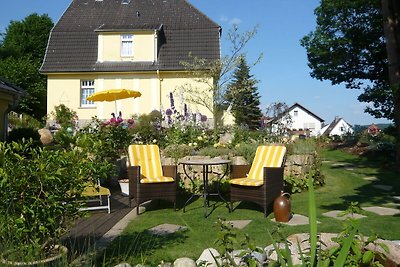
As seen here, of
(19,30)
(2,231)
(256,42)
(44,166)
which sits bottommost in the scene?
(2,231)

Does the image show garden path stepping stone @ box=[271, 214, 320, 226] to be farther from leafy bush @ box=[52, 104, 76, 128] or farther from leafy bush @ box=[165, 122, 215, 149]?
leafy bush @ box=[52, 104, 76, 128]

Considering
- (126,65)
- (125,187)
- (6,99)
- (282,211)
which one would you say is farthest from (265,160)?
(126,65)

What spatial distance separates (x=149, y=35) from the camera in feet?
75.9

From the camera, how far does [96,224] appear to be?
217 inches

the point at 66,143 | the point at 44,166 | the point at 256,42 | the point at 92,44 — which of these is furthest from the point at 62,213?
the point at 92,44

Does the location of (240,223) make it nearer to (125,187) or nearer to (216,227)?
(216,227)

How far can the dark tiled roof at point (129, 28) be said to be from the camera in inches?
904

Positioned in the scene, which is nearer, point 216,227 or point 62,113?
point 216,227

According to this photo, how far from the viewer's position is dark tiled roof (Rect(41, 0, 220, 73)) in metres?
23.0

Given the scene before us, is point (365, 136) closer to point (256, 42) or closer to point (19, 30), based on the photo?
point (256, 42)

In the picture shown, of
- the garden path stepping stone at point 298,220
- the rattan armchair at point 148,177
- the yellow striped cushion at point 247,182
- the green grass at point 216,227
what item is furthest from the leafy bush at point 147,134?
the garden path stepping stone at point 298,220

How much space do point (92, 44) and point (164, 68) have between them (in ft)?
16.4

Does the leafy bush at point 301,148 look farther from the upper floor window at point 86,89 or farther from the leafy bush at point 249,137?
the upper floor window at point 86,89

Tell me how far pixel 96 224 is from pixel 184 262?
2231mm
